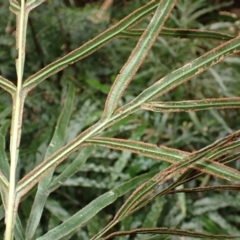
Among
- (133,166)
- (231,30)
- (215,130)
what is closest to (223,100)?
(133,166)

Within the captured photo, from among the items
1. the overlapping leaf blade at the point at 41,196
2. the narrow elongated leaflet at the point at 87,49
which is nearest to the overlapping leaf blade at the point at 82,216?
the overlapping leaf blade at the point at 41,196

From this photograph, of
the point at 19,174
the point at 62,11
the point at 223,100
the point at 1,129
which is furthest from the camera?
the point at 62,11

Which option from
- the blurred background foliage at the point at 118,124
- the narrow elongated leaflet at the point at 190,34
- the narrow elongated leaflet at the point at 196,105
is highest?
the blurred background foliage at the point at 118,124

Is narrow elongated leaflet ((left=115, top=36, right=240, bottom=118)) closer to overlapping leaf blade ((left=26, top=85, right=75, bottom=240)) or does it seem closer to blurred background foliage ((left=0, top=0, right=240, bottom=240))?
overlapping leaf blade ((left=26, top=85, right=75, bottom=240))

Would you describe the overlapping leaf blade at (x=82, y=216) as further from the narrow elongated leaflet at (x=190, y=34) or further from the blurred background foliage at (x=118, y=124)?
the blurred background foliage at (x=118, y=124)

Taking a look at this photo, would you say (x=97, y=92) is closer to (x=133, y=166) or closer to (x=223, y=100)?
(x=133, y=166)

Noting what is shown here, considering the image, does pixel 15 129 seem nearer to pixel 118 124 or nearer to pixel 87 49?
pixel 87 49

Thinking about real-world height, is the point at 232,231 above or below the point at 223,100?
above

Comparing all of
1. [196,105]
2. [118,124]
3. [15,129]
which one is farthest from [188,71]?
[118,124]

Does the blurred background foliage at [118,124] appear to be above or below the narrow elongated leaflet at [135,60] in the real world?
above
